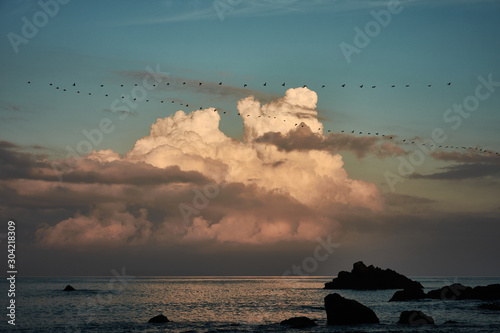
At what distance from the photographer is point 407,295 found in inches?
4626

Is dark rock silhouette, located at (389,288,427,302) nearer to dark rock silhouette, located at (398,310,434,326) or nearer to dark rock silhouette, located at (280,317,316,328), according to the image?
dark rock silhouette, located at (398,310,434,326)

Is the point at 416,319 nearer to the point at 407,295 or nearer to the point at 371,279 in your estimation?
the point at 407,295

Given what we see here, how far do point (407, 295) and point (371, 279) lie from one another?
67.5m

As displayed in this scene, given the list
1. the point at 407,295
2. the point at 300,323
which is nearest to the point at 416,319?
the point at 300,323

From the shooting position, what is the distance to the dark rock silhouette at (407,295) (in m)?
116

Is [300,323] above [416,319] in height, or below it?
above

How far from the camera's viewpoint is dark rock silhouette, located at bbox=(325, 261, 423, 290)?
184 meters

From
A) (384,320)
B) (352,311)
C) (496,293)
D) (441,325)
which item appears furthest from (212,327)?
(496,293)

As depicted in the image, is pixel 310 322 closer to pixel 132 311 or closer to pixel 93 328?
pixel 93 328

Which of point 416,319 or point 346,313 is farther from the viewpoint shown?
point 416,319

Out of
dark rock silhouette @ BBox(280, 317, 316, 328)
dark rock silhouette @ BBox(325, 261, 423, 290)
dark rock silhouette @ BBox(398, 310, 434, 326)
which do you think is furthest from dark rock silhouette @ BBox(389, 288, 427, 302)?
dark rock silhouette @ BBox(325, 261, 423, 290)

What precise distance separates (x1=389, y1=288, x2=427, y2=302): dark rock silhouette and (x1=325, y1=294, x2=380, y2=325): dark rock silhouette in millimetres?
50947

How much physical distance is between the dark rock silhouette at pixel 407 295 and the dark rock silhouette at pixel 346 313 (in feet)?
167

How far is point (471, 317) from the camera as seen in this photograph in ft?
249
